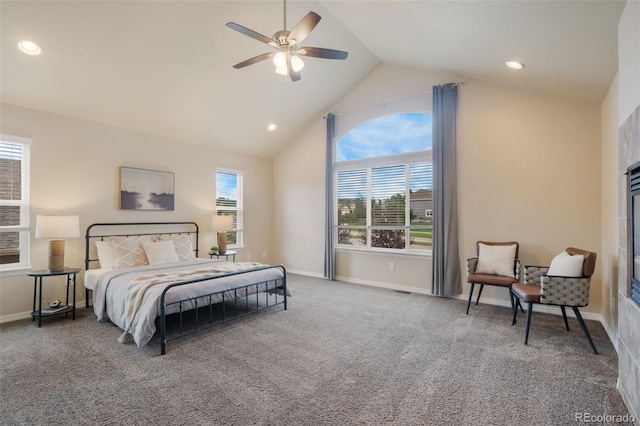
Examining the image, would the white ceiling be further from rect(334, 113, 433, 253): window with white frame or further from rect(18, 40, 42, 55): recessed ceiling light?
rect(334, 113, 433, 253): window with white frame

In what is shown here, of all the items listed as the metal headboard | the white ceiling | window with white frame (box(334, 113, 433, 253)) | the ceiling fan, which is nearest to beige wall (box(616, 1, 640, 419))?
the white ceiling

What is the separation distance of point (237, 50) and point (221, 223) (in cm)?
297

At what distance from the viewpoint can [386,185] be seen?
5.71m

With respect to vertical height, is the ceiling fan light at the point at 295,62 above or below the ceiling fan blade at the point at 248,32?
below

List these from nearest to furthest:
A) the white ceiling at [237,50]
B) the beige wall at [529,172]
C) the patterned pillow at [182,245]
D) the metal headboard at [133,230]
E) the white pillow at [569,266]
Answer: the white ceiling at [237,50] → the white pillow at [569,266] → the beige wall at [529,172] → the metal headboard at [133,230] → the patterned pillow at [182,245]

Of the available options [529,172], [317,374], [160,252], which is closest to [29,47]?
[160,252]

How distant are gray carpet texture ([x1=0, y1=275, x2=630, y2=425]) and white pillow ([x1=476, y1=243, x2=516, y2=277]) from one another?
23.5 inches

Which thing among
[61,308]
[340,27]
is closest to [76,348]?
[61,308]

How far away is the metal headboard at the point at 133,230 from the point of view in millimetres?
4492

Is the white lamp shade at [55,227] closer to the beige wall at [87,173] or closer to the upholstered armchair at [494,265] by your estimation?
the beige wall at [87,173]

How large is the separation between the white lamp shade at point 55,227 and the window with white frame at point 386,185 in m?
4.24

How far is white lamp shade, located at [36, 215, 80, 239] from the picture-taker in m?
3.68

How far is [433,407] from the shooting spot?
2121 mm

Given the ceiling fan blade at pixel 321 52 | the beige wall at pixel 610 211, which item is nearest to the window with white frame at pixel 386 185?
the beige wall at pixel 610 211
